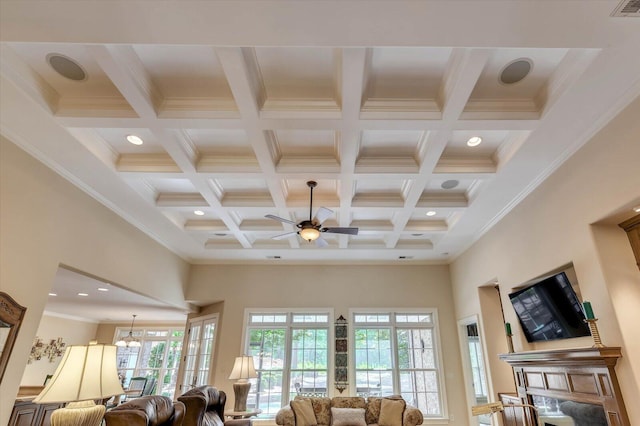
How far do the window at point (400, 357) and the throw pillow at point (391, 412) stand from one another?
1166mm

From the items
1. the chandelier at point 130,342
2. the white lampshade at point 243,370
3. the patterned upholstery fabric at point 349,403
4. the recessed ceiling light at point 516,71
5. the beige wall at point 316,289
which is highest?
the recessed ceiling light at point 516,71

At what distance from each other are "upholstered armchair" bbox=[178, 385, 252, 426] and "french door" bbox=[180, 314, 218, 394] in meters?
2.23

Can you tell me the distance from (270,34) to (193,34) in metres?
0.52

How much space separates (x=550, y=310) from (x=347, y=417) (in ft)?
11.8

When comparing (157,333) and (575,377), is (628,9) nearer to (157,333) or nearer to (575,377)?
(575,377)

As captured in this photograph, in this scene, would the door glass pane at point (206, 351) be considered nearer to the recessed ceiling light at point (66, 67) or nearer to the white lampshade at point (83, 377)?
the white lampshade at point (83, 377)

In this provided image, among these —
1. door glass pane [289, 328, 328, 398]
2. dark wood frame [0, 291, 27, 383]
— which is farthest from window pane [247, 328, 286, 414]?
dark wood frame [0, 291, 27, 383]

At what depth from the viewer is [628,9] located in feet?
7.04

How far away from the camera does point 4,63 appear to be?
2.71 meters

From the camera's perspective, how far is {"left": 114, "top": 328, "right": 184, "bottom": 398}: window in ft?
36.5

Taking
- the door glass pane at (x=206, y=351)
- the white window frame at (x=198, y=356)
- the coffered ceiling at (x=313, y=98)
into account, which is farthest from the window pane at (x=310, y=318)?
the coffered ceiling at (x=313, y=98)

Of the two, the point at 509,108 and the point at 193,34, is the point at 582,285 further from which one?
the point at 193,34

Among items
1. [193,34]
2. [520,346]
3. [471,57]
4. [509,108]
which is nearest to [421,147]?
[509,108]

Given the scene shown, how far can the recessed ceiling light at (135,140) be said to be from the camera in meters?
3.84
